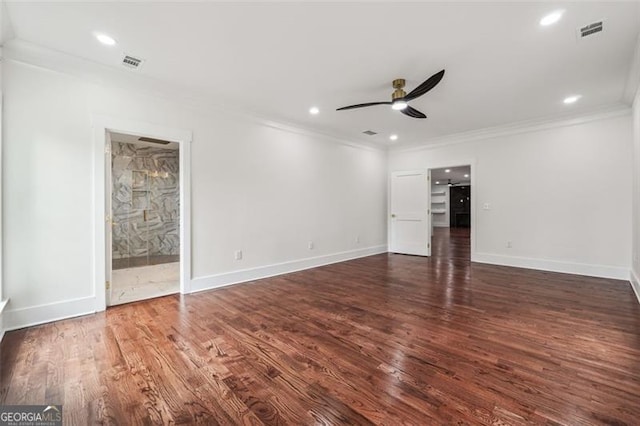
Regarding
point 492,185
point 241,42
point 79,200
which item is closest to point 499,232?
point 492,185

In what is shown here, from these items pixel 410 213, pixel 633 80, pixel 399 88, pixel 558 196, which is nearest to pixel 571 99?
pixel 633 80

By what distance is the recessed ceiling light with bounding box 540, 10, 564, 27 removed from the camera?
2.24 metres

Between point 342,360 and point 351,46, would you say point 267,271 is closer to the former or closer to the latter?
point 342,360

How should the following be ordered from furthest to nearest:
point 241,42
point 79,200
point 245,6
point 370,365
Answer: point 79,200, point 241,42, point 245,6, point 370,365

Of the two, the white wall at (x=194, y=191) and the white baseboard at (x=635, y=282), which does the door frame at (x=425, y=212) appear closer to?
the white wall at (x=194, y=191)

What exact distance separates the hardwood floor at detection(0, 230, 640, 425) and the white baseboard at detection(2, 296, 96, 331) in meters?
0.17

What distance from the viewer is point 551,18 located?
7.54 feet

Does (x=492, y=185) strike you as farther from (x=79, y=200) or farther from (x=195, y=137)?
(x=79, y=200)

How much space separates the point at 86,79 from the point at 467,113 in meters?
5.38

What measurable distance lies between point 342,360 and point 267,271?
2.84m

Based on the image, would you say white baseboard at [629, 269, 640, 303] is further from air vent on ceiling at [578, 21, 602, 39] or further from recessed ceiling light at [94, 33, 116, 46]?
recessed ceiling light at [94, 33, 116, 46]

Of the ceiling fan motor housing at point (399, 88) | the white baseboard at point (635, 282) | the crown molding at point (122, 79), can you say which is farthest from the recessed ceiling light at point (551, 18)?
the crown molding at point (122, 79)

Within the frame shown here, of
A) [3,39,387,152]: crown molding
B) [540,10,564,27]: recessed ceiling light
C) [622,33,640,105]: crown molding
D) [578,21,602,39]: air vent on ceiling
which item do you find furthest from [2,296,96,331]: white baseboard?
[622,33,640,105]: crown molding

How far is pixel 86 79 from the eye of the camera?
309cm
